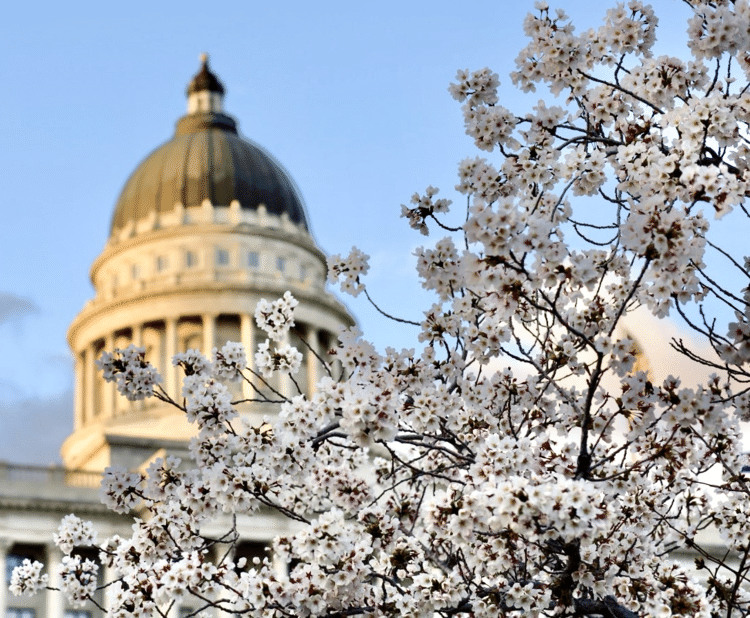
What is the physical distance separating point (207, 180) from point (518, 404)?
78.8m

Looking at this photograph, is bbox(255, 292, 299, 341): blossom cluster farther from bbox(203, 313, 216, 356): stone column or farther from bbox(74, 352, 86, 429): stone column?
bbox(74, 352, 86, 429): stone column

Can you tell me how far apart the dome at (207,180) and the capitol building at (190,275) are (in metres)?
0.09

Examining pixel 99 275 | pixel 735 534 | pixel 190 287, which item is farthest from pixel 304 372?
pixel 735 534

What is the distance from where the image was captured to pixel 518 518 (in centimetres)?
919

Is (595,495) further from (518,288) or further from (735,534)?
(735,534)

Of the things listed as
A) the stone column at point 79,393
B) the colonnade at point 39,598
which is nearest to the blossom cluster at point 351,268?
the colonnade at point 39,598

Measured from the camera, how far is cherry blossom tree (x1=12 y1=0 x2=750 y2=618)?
10.1m

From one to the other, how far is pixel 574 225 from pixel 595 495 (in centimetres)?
422

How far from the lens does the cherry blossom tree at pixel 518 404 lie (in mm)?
10078

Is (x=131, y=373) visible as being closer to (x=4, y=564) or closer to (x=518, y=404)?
(x=518, y=404)

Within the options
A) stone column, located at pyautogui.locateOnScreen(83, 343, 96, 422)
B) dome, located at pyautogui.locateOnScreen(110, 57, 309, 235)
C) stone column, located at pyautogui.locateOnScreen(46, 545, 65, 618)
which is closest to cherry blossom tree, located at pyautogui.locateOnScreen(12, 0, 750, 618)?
stone column, located at pyautogui.locateOnScreen(46, 545, 65, 618)

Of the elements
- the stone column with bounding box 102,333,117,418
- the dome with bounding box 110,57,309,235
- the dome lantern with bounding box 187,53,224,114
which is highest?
the dome lantern with bounding box 187,53,224,114

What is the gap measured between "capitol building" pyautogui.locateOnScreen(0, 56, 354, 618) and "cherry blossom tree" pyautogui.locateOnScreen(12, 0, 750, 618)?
58.6 m

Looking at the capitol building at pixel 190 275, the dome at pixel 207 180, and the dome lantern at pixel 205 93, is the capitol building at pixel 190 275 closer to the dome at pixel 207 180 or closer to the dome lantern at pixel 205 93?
the dome at pixel 207 180
